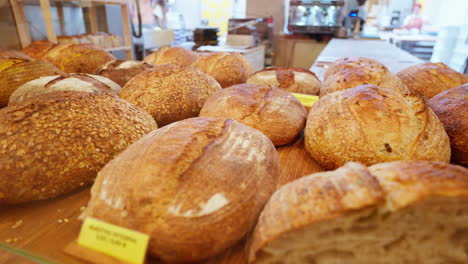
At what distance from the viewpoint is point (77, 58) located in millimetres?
2354

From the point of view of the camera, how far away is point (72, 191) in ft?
3.22

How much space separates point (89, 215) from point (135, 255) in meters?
0.19

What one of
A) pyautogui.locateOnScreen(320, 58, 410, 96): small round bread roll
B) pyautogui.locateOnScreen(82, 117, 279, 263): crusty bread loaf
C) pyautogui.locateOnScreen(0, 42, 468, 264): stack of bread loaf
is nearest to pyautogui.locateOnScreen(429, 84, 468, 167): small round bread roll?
pyautogui.locateOnScreen(0, 42, 468, 264): stack of bread loaf

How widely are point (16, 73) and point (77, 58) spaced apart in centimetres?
76

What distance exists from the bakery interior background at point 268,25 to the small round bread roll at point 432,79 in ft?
7.99

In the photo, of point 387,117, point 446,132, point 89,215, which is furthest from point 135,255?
point 446,132

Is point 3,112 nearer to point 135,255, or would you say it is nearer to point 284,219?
point 135,255

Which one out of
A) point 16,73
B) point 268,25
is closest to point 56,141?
point 16,73

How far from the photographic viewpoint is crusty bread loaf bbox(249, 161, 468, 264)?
0.52 m

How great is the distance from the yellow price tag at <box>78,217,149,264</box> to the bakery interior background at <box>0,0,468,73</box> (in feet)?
10.9

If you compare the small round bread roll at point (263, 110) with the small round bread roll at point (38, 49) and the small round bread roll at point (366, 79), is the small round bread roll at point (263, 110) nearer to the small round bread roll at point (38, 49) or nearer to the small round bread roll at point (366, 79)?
the small round bread roll at point (366, 79)

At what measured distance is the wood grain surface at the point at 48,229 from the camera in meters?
0.69

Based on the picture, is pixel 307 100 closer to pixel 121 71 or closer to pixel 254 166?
pixel 254 166

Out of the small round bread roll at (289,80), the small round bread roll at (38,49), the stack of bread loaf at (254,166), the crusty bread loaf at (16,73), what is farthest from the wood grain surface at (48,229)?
the small round bread roll at (38,49)
